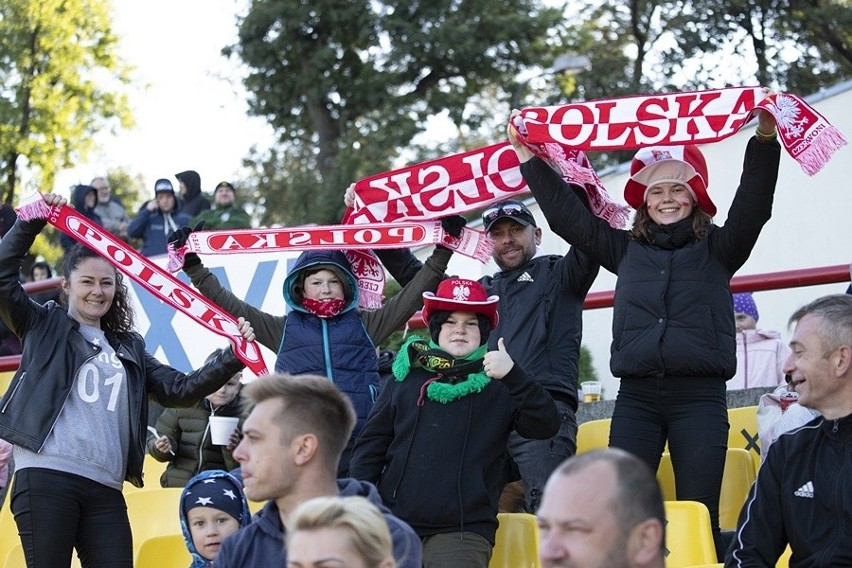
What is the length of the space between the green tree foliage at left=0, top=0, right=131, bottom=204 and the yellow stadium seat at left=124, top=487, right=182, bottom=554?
21.9 metres

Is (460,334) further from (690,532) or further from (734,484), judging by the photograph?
(734,484)

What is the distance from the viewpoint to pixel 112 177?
113 feet

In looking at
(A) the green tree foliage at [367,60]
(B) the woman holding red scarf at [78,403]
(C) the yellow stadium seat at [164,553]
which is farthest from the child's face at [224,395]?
(A) the green tree foliage at [367,60]

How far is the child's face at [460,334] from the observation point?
6.11 metres

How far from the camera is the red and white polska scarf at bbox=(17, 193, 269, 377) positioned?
6.78m

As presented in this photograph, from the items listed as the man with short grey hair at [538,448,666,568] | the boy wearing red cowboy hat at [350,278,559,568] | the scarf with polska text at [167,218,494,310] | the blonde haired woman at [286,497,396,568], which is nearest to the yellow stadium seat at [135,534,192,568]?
the boy wearing red cowboy hat at [350,278,559,568]

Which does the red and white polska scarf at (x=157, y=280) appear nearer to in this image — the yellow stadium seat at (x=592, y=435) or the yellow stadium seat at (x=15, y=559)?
the yellow stadium seat at (x=15, y=559)

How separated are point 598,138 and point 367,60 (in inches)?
794

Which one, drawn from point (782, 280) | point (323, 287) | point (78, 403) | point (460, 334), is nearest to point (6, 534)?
point (78, 403)

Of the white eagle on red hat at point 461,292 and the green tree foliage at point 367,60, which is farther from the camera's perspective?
the green tree foliage at point 367,60

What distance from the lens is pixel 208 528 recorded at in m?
5.96

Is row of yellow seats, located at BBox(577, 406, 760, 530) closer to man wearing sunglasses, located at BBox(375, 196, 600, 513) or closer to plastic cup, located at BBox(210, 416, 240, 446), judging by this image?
man wearing sunglasses, located at BBox(375, 196, 600, 513)

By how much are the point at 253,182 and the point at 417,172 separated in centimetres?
2404

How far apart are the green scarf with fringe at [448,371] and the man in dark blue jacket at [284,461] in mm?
1319
